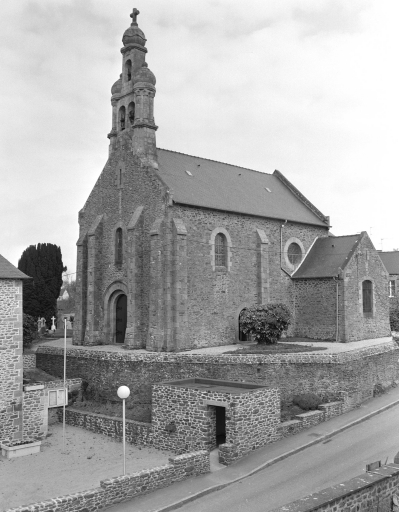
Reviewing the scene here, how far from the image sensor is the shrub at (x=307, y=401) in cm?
1958

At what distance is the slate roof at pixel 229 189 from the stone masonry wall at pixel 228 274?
643 millimetres

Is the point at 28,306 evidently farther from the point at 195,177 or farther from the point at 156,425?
the point at 156,425

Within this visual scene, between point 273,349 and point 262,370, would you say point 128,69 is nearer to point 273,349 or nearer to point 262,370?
point 273,349

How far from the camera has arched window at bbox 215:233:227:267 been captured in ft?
88.5

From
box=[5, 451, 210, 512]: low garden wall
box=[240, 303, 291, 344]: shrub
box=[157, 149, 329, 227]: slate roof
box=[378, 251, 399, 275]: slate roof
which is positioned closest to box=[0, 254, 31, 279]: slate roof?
box=[5, 451, 210, 512]: low garden wall

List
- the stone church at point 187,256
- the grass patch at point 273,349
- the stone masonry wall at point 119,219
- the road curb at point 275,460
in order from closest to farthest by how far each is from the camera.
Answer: the road curb at point 275,460 < the grass patch at point 273,349 < the stone church at point 187,256 < the stone masonry wall at point 119,219

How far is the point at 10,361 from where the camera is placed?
18.2 m

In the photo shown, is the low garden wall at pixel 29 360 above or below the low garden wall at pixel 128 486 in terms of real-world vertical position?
above

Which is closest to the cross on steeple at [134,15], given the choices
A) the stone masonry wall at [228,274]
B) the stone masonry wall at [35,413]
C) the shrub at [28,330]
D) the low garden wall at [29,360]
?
the stone masonry wall at [228,274]

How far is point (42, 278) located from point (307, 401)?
78.8 ft

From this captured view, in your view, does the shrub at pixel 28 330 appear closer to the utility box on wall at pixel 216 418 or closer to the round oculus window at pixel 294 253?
the utility box on wall at pixel 216 418

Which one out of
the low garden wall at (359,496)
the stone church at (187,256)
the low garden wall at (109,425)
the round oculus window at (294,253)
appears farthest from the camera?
the round oculus window at (294,253)

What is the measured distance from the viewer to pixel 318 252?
3119cm

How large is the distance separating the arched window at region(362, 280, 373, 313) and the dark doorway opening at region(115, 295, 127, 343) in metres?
13.4
